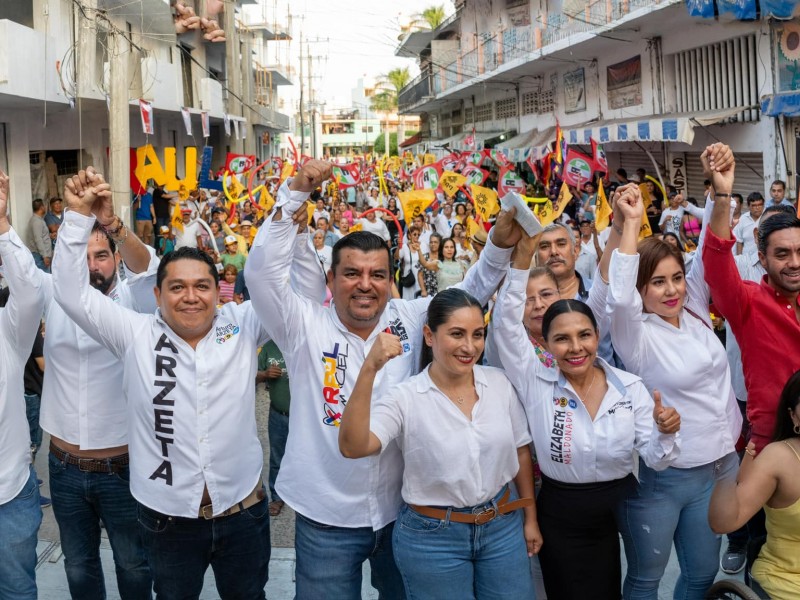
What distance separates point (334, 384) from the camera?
10.6 ft

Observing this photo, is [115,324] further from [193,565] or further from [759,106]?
[759,106]

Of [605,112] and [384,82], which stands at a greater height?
[384,82]

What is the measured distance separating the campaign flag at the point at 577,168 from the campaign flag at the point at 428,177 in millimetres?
2541

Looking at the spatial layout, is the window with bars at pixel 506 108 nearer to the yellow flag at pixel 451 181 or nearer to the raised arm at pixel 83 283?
the yellow flag at pixel 451 181

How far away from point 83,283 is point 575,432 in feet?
6.32

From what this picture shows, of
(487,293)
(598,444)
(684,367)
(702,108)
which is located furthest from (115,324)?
(702,108)

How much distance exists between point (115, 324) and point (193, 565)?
3.21ft

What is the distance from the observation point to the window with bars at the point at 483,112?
36562 millimetres

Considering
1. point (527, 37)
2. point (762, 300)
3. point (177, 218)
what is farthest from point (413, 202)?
point (527, 37)

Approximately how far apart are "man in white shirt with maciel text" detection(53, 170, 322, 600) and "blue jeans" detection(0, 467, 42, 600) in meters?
0.47

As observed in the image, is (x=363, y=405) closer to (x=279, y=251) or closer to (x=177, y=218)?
(x=279, y=251)

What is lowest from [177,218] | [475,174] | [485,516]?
[485,516]

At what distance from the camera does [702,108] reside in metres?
17.5

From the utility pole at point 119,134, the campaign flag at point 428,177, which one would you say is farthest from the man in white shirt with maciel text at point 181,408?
the campaign flag at point 428,177
